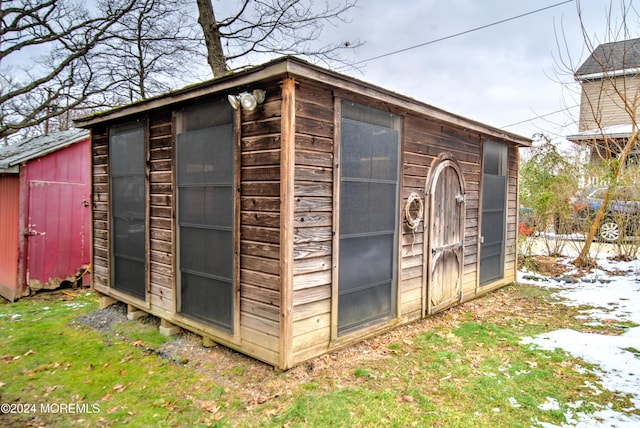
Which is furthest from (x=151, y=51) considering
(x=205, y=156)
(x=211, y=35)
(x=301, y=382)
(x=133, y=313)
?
(x=301, y=382)

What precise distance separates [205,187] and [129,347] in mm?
2157

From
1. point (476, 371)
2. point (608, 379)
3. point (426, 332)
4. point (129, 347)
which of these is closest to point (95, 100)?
point (129, 347)

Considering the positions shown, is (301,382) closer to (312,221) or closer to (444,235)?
(312,221)

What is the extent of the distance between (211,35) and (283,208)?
8121mm

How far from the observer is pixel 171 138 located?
459cm

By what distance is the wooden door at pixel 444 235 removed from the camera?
5164 millimetres

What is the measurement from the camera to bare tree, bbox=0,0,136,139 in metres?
10.3

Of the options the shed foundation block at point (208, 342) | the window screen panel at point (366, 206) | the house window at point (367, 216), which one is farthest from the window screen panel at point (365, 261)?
the shed foundation block at point (208, 342)

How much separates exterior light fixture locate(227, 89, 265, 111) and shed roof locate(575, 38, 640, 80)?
7799 millimetres

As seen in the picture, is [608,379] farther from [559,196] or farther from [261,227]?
[559,196]

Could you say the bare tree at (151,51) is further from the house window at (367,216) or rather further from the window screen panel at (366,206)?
the window screen panel at (366,206)

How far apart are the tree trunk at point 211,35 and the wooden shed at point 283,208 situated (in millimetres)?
4706

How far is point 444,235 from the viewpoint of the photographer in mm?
5520

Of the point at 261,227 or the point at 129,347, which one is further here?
the point at 129,347
